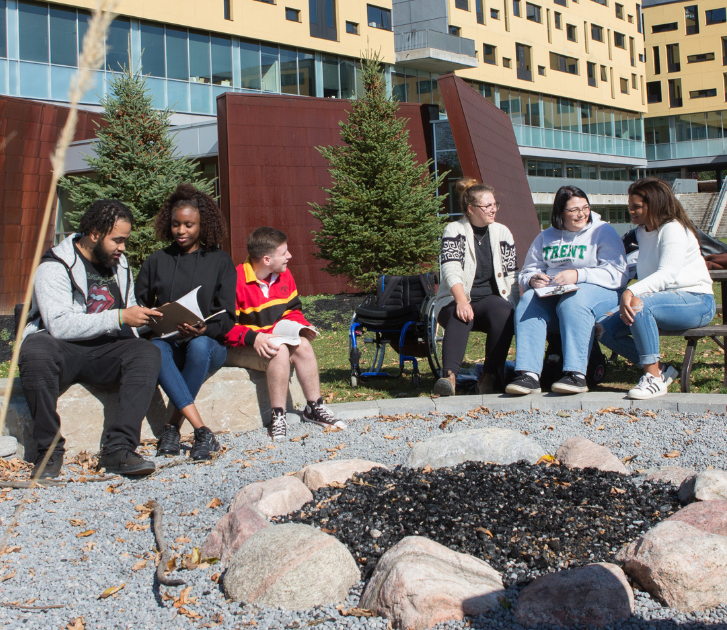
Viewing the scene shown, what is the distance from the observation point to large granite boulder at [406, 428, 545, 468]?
3.50 m

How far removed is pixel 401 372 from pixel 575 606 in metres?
4.67

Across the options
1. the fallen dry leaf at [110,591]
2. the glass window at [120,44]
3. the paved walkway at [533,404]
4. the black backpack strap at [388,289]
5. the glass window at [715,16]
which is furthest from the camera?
the glass window at [715,16]

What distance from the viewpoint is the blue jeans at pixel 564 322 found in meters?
A: 4.91

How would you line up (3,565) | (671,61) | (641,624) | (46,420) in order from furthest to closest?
(671,61) → (46,420) → (3,565) → (641,624)

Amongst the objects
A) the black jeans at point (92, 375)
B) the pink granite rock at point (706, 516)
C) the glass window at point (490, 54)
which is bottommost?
the pink granite rock at point (706, 516)

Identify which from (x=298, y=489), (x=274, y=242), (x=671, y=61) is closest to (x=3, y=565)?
(x=298, y=489)

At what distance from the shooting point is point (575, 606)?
7.04 feet

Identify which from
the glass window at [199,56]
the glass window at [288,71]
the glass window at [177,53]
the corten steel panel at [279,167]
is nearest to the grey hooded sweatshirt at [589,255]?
the corten steel panel at [279,167]

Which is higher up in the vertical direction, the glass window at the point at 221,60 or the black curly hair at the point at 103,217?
the glass window at the point at 221,60

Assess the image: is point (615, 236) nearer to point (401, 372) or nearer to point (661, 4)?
point (401, 372)

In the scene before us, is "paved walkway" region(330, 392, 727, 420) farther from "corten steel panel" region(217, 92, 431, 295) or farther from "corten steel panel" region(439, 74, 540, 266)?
"corten steel panel" region(217, 92, 431, 295)

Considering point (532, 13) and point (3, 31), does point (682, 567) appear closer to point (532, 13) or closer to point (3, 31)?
point (3, 31)

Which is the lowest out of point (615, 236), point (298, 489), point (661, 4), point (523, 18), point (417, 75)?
point (298, 489)

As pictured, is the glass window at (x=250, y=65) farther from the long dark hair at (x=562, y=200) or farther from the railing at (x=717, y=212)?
the railing at (x=717, y=212)
